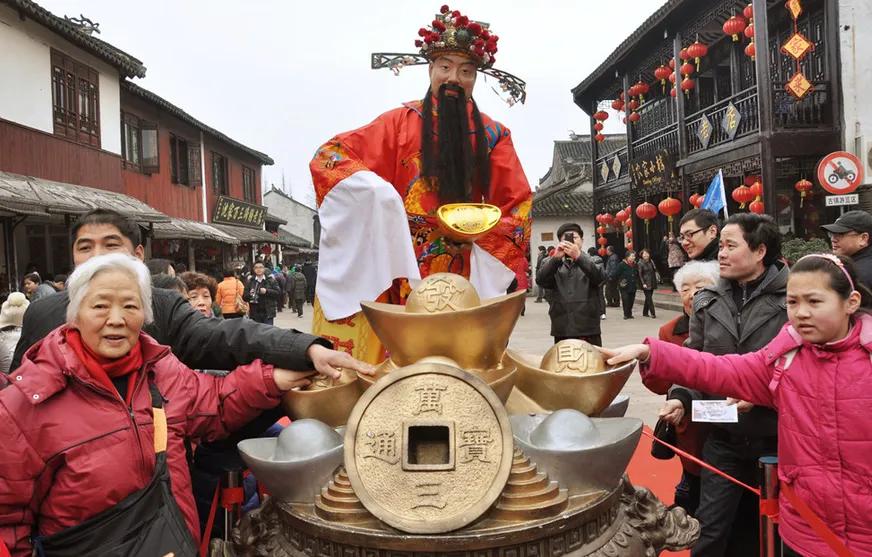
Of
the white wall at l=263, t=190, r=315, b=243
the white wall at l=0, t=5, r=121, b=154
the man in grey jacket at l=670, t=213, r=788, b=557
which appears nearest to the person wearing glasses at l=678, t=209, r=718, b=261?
the man in grey jacket at l=670, t=213, r=788, b=557

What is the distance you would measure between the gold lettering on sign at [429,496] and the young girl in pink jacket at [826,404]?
816mm

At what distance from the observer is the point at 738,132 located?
1189 centimetres

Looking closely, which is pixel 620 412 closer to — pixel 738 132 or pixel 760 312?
pixel 760 312

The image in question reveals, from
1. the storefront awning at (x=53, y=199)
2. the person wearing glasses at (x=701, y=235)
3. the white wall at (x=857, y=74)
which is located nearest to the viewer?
the person wearing glasses at (x=701, y=235)

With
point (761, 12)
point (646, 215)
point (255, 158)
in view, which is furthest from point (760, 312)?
point (255, 158)

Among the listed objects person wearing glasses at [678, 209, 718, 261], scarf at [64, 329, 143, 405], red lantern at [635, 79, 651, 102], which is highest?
red lantern at [635, 79, 651, 102]

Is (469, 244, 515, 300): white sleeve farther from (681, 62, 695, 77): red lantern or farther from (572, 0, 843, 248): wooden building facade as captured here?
(681, 62, 695, 77): red lantern

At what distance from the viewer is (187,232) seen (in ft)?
55.9

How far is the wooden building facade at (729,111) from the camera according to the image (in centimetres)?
1079

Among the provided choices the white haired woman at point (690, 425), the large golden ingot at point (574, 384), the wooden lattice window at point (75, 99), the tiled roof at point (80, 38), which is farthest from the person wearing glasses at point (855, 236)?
the wooden lattice window at point (75, 99)

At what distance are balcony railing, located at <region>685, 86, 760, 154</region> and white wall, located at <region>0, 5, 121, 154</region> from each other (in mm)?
11427

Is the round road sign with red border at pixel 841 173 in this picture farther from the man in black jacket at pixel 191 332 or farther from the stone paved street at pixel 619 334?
the man in black jacket at pixel 191 332

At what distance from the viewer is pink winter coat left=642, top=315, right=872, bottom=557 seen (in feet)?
6.56

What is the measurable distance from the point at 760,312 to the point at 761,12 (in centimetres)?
974
